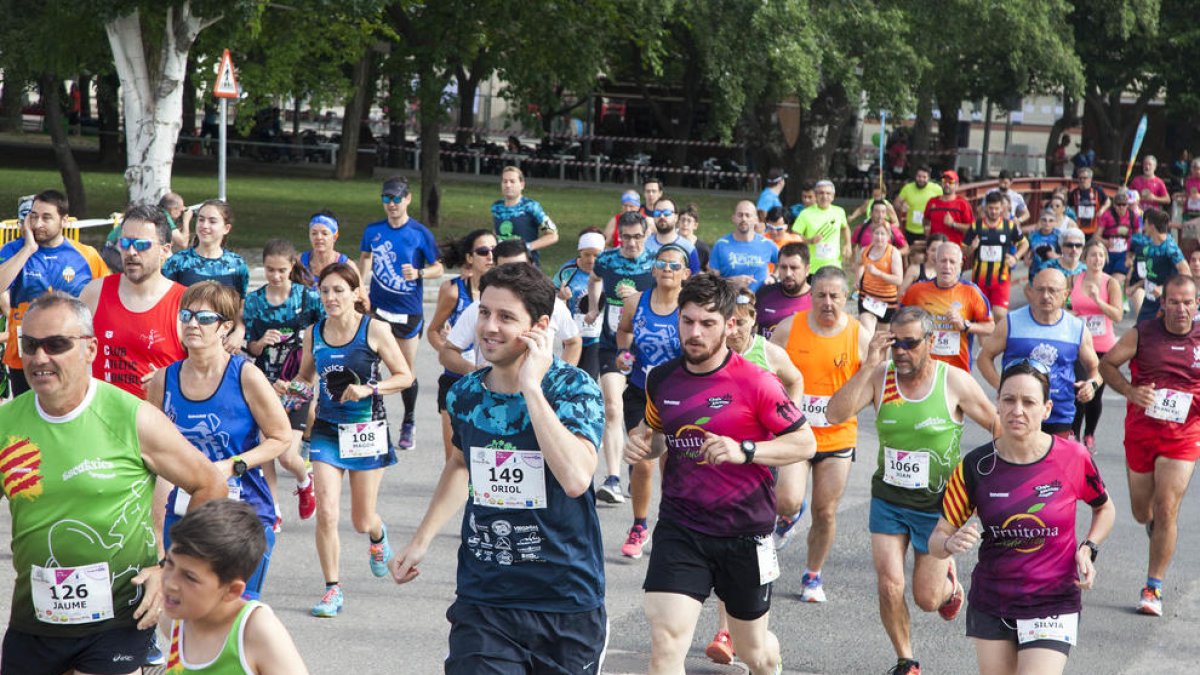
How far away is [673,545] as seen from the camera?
19.5ft

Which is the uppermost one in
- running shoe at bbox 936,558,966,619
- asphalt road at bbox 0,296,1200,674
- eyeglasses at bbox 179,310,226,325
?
eyeglasses at bbox 179,310,226,325

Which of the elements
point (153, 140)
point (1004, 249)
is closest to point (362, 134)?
point (153, 140)

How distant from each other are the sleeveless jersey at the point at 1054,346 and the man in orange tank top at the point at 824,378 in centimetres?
115

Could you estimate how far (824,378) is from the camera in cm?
825

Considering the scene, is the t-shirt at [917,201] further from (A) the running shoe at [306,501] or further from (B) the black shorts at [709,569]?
(B) the black shorts at [709,569]

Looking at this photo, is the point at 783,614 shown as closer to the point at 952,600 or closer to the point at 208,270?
the point at 952,600

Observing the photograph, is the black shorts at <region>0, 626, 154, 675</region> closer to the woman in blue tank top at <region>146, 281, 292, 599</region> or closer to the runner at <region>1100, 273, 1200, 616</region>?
the woman in blue tank top at <region>146, 281, 292, 599</region>

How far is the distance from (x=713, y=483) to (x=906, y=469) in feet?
4.27

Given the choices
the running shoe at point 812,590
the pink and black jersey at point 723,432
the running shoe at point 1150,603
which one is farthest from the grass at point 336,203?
the pink and black jersey at point 723,432

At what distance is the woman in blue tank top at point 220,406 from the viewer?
→ 5.98m

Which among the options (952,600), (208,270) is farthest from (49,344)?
(208,270)

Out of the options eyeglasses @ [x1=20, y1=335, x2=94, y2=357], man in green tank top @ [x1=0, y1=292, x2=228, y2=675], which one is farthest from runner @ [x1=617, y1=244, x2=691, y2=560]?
eyeglasses @ [x1=20, y1=335, x2=94, y2=357]

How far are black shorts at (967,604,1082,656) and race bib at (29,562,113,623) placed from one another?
3062mm

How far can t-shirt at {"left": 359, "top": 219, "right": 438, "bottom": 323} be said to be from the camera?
12.3 m
